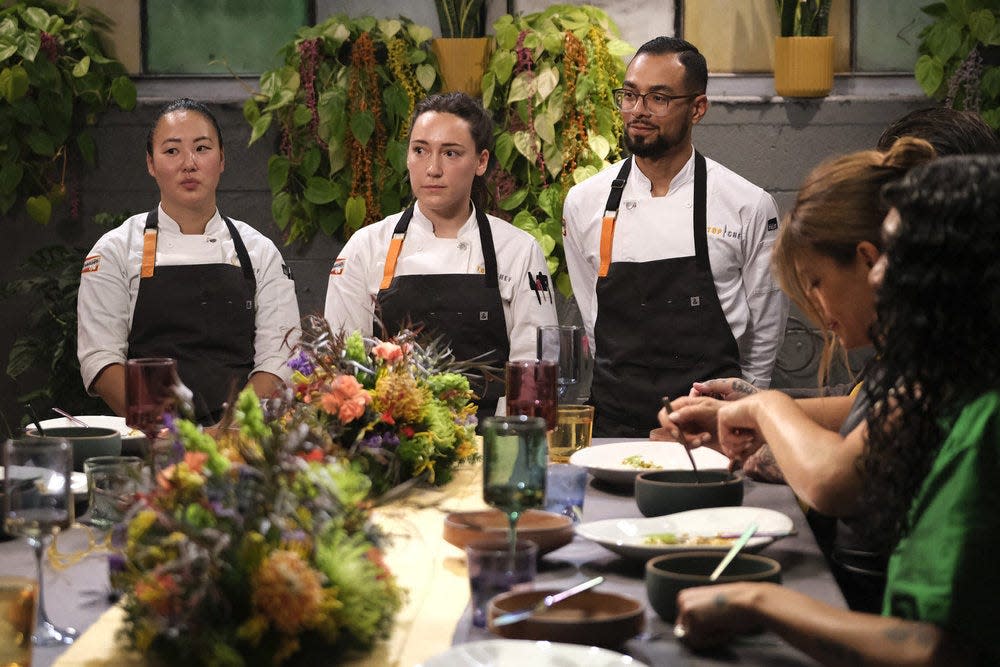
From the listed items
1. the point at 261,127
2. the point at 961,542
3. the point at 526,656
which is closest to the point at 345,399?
the point at 526,656

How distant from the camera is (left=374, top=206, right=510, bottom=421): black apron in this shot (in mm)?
3646

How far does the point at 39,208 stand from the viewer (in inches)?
184

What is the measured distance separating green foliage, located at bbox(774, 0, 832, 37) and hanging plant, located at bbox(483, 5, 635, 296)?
21.6 inches

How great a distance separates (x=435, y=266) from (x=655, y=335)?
69 centimetres

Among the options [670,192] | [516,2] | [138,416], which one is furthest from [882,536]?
[516,2]

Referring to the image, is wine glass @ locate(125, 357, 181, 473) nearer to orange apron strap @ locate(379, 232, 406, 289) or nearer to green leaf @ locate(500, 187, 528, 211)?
orange apron strap @ locate(379, 232, 406, 289)

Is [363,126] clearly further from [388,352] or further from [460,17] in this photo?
[388,352]

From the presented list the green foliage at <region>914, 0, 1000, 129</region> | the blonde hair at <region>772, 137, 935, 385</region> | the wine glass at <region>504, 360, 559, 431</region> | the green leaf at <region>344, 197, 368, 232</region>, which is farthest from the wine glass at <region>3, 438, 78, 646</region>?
the green foliage at <region>914, 0, 1000, 129</region>

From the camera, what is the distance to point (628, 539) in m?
1.90

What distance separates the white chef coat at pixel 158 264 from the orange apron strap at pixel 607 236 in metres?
0.97

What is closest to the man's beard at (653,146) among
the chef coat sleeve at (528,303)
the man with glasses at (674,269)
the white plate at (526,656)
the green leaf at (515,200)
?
the man with glasses at (674,269)

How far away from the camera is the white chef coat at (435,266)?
3693 mm

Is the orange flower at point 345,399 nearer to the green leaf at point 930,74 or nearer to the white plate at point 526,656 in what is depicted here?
the white plate at point 526,656

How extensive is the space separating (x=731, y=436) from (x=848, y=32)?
289cm
